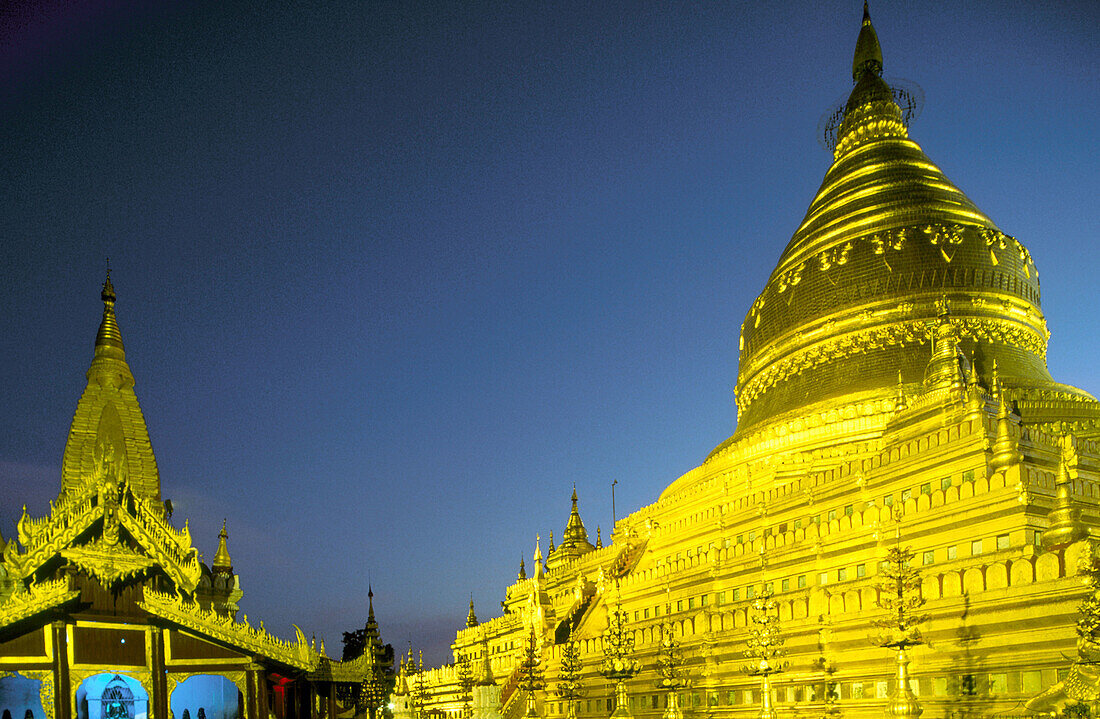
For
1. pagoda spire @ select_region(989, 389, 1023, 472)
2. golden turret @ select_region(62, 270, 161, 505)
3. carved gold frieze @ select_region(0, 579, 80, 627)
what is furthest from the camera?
golden turret @ select_region(62, 270, 161, 505)

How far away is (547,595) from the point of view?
34812mm

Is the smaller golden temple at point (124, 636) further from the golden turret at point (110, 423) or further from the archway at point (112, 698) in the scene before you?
the golden turret at point (110, 423)

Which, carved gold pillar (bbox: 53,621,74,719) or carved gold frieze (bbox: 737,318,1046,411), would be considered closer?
carved gold pillar (bbox: 53,621,74,719)

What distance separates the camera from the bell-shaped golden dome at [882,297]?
28719 millimetres

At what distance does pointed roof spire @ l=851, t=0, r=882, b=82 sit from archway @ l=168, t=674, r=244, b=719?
36.6 meters

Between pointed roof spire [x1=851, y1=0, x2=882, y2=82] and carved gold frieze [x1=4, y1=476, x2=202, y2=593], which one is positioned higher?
pointed roof spire [x1=851, y1=0, x2=882, y2=82]

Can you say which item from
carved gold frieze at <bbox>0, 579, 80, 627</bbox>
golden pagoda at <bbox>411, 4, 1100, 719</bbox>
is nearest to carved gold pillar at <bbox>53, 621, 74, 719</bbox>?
carved gold frieze at <bbox>0, 579, 80, 627</bbox>

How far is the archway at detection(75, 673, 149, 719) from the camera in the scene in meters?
17.3

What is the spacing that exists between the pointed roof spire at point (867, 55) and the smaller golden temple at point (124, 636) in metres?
34.7

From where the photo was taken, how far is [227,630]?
59.6 feet

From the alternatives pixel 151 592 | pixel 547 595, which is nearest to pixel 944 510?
pixel 151 592

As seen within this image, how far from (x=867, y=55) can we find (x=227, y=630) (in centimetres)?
3703

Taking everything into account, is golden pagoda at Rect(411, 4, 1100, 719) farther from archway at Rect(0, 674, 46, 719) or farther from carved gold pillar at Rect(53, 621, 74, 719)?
archway at Rect(0, 674, 46, 719)

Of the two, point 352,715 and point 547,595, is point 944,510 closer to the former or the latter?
point 352,715
